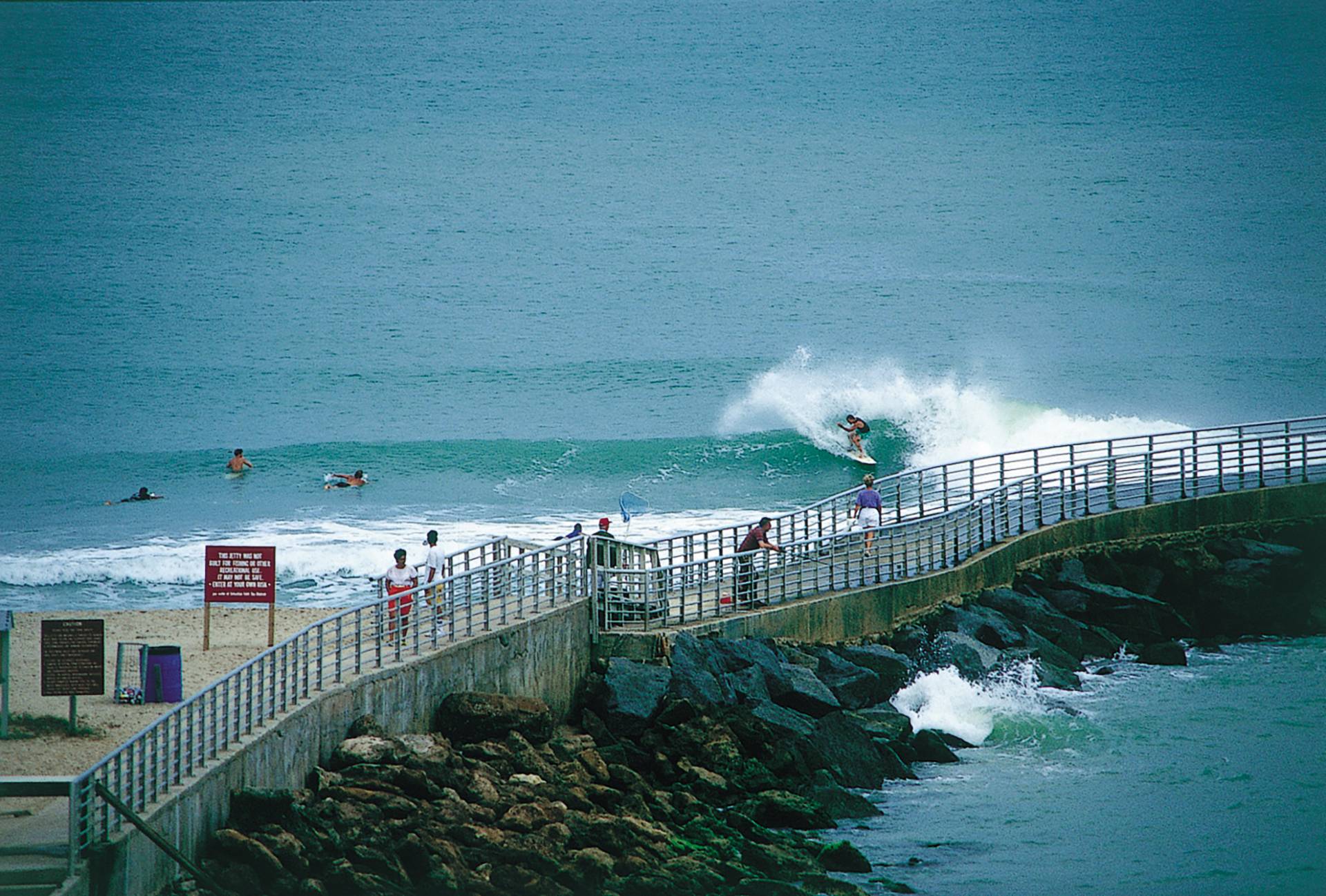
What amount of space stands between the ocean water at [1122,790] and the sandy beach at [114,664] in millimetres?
6245

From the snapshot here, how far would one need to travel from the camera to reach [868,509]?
67.3ft

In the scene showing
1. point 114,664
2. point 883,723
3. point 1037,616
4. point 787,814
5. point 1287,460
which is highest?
point 1287,460

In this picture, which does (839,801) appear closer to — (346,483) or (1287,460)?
(1287,460)

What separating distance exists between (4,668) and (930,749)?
29.1 ft

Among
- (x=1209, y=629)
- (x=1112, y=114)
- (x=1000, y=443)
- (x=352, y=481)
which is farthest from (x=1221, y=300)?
(x=1209, y=629)

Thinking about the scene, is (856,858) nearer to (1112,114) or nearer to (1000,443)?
(1000,443)

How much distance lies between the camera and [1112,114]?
7506 centimetres

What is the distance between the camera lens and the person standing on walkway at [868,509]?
20422 millimetres

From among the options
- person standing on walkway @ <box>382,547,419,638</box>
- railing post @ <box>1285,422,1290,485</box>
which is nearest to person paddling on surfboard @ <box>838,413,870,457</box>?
railing post @ <box>1285,422,1290,485</box>

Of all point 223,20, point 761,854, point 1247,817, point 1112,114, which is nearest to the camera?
point 761,854

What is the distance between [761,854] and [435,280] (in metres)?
54.8

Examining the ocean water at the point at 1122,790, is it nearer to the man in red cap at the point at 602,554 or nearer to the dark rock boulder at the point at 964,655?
the dark rock boulder at the point at 964,655

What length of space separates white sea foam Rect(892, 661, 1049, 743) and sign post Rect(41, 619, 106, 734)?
860 cm

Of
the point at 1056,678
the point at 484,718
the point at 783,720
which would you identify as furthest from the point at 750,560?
the point at 484,718
